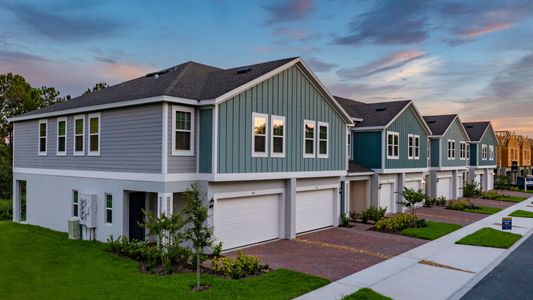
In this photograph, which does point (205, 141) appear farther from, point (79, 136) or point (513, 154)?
point (513, 154)

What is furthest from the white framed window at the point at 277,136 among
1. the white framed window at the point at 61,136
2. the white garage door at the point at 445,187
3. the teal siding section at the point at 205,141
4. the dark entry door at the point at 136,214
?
the white garage door at the point at 445,187

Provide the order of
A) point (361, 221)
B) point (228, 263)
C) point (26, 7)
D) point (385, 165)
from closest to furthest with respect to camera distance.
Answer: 1. point (228, 263)
2. point (26, 7)
3. point (361, 221)
4. point (385, 165)

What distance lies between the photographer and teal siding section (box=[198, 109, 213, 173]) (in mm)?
14484

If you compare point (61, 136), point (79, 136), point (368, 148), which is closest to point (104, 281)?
point (79, 136)

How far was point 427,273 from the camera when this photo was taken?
12.5 metres

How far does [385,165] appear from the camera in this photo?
25484 millimetres

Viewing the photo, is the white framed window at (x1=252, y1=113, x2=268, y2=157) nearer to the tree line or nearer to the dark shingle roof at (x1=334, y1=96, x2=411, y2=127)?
the dark shingle roof at (x1=334, y1=96, x2=411, y2=127)

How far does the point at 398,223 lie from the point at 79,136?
16.1 m

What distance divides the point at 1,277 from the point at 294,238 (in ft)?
36.5

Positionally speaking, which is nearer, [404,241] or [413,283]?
[413,283]

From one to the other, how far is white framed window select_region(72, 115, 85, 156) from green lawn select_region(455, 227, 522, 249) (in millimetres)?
17158

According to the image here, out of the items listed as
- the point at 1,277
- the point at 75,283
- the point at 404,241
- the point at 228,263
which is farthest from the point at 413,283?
the point at 1,277

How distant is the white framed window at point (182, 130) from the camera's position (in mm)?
14227

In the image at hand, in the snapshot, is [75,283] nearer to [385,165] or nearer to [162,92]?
[162,92]
